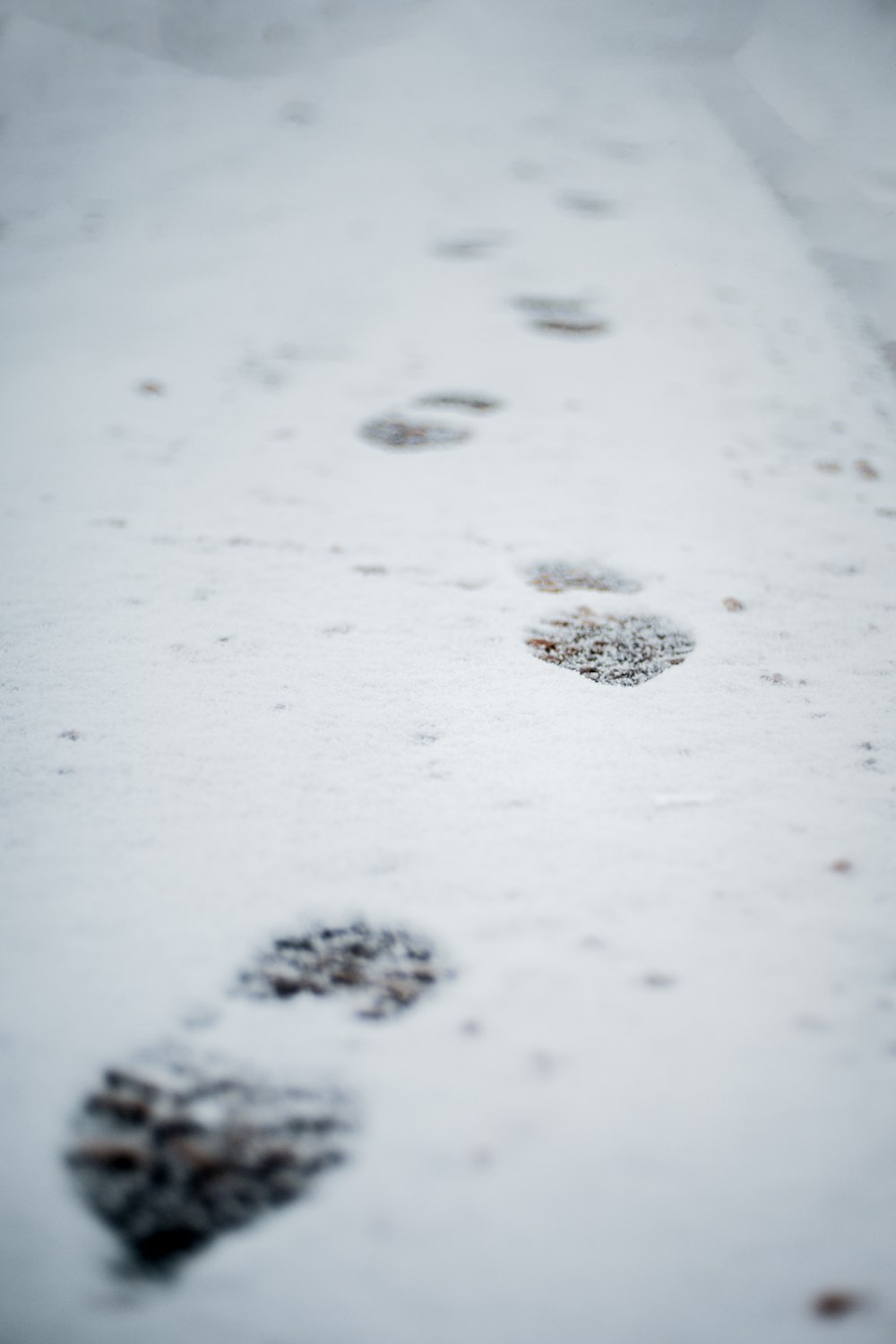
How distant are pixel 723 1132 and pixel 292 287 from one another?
3179 millimetres

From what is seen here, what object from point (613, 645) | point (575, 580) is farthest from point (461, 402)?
point (613, 645)

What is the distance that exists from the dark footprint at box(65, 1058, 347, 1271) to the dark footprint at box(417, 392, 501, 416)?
193cm

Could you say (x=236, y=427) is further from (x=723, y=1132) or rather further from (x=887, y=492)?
(x=723, y=1132)

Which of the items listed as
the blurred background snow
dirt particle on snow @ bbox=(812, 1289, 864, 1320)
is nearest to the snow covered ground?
dirt particle on snow @ bbox=(812, 1289, 864, 1320)

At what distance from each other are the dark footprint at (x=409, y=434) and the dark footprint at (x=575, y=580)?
0.67 m

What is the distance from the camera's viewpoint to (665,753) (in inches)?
44.1

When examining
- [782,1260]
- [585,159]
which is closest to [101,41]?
[585,159]

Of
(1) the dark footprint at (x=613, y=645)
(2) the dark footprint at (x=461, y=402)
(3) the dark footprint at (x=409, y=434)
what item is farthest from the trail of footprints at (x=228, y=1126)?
(2) the dark footprint at (x=461, y=402)

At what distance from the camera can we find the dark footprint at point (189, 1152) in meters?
0.63

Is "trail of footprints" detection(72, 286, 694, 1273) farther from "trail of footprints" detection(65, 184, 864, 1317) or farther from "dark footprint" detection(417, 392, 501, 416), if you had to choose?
"dark footprint" detection(417, 392, 501, 416)

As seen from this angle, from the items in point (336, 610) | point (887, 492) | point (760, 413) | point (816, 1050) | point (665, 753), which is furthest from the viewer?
point (760, 413)

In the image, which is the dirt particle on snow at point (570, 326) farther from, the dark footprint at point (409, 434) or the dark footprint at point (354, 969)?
the dark footprint at point (354, 969)

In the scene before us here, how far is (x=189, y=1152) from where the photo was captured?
0.68 metres

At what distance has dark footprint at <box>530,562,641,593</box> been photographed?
1.51 meters
